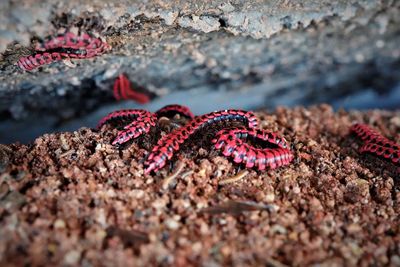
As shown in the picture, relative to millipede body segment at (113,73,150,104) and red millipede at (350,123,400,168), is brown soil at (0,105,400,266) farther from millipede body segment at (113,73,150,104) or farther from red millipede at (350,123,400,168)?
millipede body segment at (113,73,150,104)

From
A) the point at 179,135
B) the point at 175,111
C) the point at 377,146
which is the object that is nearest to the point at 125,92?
the point at 175,111

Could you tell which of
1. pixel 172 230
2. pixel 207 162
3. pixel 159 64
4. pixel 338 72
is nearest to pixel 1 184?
pixel 172 230

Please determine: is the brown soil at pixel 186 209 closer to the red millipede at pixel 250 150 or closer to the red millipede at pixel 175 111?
the red millipede at pixel 250 150

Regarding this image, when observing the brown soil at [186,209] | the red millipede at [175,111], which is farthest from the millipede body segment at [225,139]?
the red millipede at [175,111]

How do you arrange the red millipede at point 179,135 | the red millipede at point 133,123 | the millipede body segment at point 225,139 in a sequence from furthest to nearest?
the red millipede at point 133,123 < the millipede body segment at point 225,139 < the red millipede at point 179,135

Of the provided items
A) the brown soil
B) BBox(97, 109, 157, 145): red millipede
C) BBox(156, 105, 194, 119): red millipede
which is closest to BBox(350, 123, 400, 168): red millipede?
the brown soil

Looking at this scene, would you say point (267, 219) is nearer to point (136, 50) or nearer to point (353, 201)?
point (353, 201)
